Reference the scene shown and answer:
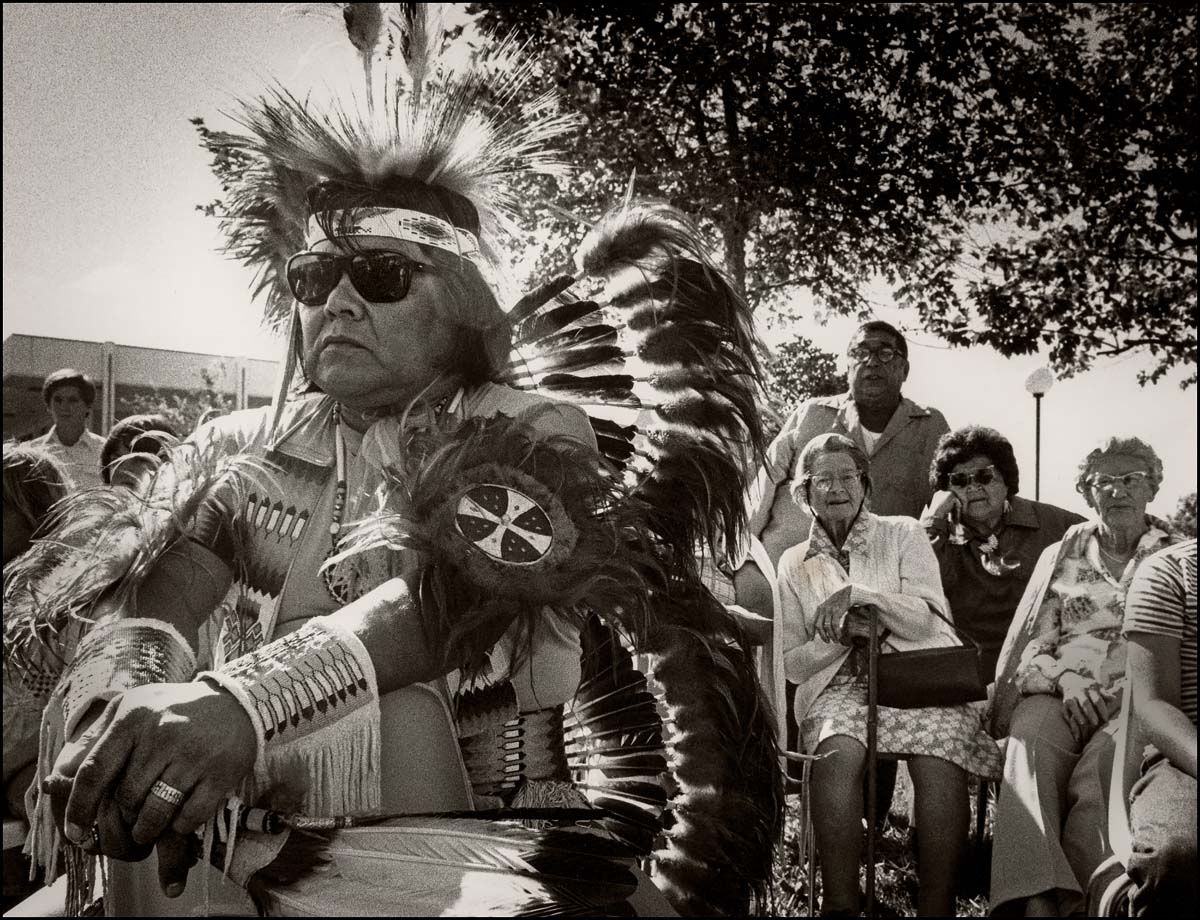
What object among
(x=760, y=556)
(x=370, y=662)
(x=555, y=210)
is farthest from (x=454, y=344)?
(x=760, y=556)

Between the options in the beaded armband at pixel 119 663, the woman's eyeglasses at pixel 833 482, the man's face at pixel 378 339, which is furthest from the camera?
the woman's eyeglasses at pixel 833 482

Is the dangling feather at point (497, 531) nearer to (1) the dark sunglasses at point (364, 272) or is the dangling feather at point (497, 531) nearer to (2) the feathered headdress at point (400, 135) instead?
(1) the dark sunglasses at point (364, 272)

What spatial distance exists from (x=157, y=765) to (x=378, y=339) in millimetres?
777

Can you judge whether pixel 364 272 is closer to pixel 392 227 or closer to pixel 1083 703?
pixel 392 227

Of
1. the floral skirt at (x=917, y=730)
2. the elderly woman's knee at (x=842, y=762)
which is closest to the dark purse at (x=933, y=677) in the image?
the floral skirt at (x=917, y=730)

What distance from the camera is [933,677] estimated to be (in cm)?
303

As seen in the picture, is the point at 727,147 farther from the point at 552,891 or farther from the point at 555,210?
the point at 552,891

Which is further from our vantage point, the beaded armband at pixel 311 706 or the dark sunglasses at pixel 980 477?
the dark sunglasses at pixel 980 477

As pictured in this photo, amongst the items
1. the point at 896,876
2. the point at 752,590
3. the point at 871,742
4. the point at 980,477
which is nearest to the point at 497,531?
the point at 752,590

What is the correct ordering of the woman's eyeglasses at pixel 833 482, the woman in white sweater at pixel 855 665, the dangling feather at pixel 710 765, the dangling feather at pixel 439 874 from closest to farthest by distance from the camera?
the dangling feather at pixel 439 874 < the dangling feather at pixel 710 765 < the woman in white sweater at pixel 855 665 < the woman's eyeglasses at pixel 833 482

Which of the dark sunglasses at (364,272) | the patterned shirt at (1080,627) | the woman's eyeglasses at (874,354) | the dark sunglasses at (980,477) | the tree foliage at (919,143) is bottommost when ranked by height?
the patterned shirt at (1080,627)

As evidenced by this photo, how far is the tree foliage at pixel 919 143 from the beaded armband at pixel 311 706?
5.96 feet

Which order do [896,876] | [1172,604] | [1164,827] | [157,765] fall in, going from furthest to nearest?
[896,876], [1172,604], [1164,827], [157,765]

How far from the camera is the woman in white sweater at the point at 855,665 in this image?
2902mm
